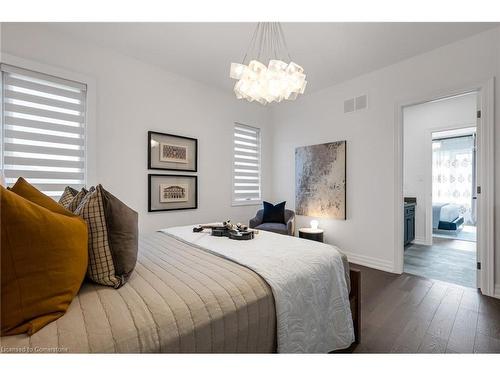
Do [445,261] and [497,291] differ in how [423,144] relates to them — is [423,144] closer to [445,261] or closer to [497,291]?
[445,261]

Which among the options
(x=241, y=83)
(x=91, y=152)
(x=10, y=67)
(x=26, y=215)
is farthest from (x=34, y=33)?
(x=26, y=215)

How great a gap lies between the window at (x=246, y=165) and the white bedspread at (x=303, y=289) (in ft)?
8.00

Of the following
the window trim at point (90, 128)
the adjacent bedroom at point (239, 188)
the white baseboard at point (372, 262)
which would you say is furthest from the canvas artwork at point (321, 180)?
the window trim at point (90, 128)

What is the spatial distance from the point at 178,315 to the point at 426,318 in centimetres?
218

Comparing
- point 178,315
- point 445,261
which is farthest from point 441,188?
point 178,315

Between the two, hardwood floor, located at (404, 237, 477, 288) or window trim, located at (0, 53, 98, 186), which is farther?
hardwood floor, located at (404, 237, 477, 288)

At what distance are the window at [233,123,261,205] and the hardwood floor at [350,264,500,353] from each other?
2289 millimetres

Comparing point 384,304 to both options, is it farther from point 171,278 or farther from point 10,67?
point 10,67

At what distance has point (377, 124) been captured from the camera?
3150mm

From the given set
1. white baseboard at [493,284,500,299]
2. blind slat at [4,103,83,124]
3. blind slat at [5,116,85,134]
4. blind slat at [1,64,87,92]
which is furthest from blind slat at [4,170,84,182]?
white baseboard at [493,284,500,299]

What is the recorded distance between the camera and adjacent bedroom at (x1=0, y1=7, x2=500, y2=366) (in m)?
0.83

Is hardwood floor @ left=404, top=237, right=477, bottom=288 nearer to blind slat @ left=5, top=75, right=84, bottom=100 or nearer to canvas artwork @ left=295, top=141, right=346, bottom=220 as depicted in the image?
canvas artwork @ left=295, top=141, right=346, bottom=220
